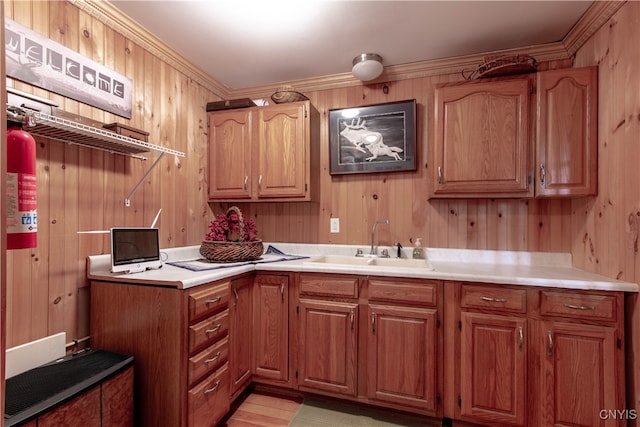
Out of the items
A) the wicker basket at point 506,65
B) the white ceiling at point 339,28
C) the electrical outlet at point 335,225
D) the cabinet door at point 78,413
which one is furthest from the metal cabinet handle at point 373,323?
the white ceiling at point 339,28

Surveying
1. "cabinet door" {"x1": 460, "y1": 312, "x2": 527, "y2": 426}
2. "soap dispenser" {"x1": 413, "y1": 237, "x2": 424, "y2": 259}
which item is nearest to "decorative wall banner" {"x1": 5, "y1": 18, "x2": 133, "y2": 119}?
"soap dispenser" {"x1": 413, "y1": 237, "x2": 424, "y2": 259}

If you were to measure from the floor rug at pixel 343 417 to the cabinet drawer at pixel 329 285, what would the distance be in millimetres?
745

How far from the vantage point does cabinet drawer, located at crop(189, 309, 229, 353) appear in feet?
4.88

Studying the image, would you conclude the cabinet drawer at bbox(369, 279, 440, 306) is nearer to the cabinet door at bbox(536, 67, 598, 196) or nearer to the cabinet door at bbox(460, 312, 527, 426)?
the cabinet door at bbox(460, 312, 527, 426)

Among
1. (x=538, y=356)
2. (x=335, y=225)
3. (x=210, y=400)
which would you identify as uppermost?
(x=335, y=225)

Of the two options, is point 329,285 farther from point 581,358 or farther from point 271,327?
point 581,358

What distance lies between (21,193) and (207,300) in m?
0.98

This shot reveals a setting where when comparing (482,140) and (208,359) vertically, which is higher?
(482,140)

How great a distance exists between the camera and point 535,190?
6.08 ft

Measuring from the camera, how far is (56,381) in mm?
1170

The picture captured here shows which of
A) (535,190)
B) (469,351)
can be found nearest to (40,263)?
(469,351)

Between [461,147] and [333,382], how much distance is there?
1.76m

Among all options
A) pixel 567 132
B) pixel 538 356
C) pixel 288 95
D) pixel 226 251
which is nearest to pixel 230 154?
pixel 288 95

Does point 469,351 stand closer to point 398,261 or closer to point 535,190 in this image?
point 398,261
